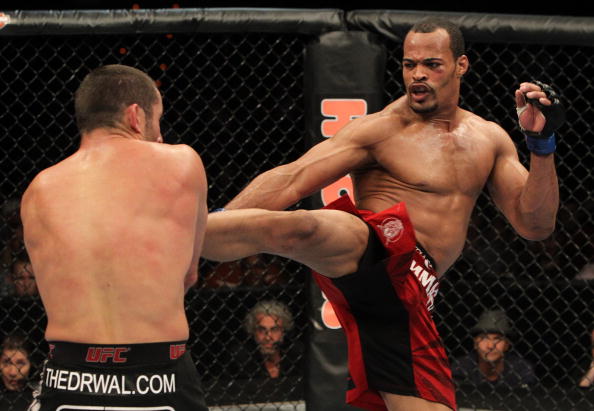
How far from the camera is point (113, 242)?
1.71 metres

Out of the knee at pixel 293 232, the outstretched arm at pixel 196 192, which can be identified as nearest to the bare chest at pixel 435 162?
the knee at pixel 293 232

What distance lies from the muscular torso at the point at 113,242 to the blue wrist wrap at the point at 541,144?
45.8 inches

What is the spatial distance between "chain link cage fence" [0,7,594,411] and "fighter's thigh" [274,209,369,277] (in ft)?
2.71

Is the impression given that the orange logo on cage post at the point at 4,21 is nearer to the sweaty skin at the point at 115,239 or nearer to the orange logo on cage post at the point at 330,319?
the orange logo on cage post at the point at 330,319

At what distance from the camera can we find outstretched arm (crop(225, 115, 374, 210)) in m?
2.60

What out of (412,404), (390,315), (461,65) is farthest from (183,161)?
(461,65)

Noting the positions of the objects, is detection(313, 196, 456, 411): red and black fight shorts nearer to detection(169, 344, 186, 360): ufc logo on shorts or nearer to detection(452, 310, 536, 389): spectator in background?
detection(169, 344, 186, 360): ufc logo on shorts

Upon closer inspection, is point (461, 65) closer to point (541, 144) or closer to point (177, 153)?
point (541, 144)

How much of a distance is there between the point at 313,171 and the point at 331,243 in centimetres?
34

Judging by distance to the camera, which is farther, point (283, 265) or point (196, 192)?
point (283, 265)

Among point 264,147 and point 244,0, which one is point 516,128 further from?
point 244,0

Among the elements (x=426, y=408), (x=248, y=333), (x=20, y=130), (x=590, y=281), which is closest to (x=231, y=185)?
(x=248, y=333)

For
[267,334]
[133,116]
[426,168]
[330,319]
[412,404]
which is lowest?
[267,334]

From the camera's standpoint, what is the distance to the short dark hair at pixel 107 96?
71.7 inches
